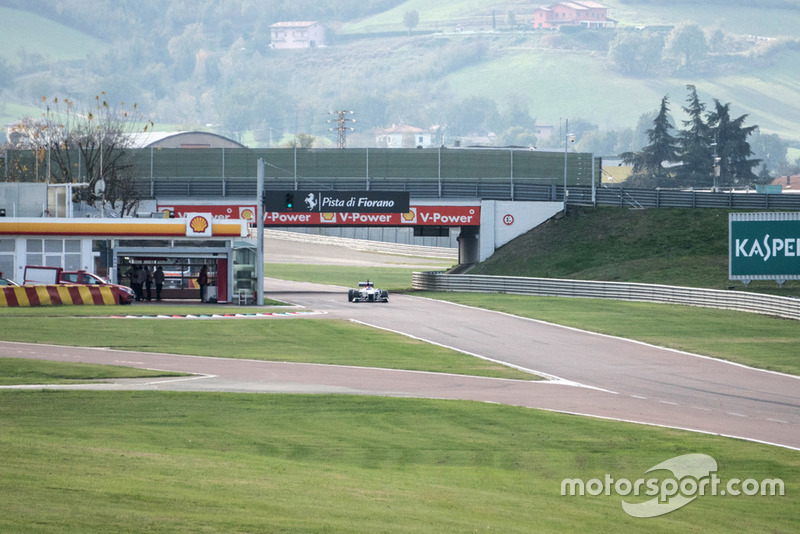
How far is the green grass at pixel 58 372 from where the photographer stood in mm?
21170

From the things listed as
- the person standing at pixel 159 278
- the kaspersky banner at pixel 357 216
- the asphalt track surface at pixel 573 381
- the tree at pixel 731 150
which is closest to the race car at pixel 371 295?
the person standing at pixel 159 278

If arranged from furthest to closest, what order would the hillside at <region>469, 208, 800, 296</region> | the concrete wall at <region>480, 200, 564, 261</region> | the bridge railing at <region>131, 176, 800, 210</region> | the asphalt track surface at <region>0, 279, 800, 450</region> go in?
the concrete wall at <region>480, 200, 564, 261</region> < the bridge railing at <region>131, 176, 800, 210</region> < the hillside at <region>469, 208, 800, 296</region> < the asphalt track surface at <region>0, 279, 800, 450</region>

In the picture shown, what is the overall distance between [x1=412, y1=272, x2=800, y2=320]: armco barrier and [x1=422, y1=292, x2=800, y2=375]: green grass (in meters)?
0.64

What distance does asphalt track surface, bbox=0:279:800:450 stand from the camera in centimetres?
1908

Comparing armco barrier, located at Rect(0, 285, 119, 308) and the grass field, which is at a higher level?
armco barrier, located at Rect(0, 285, 119, 308)

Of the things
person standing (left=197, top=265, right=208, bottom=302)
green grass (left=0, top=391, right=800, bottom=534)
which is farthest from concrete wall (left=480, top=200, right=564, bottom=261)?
green grass (left=0, top=391, right=800, bottom=534)

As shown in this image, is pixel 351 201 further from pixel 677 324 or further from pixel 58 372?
pixel 58 372

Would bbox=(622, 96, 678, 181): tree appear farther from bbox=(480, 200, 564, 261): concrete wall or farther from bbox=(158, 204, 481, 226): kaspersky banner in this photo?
bbox=(158, 204, 481, 226): kaspersky banner

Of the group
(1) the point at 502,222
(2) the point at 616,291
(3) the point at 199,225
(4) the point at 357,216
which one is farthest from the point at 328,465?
(1) the point at 502,222

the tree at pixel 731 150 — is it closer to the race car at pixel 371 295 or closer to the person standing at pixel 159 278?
the race car at pixel 371 295

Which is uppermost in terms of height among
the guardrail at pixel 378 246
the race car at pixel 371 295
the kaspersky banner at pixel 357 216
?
the kaspersky banner at pixel 357 216

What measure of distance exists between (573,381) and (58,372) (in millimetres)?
11498

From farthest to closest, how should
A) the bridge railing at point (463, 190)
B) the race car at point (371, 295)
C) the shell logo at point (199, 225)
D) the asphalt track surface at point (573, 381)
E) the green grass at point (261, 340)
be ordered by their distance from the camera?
1. the bridge railing at point (463, 190)
2. the race car at point (371, 295)
3. the shell logo at point (199, 225)
4. the green grass at point (261, 340)
5. the asphalt track surface at point (573, 381)

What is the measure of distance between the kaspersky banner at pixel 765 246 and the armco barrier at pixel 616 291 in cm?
257
